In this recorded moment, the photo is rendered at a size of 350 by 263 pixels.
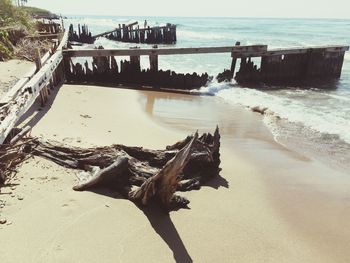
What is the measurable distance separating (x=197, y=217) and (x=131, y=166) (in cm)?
128

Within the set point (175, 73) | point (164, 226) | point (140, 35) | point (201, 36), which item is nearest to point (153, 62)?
point (175, 73)

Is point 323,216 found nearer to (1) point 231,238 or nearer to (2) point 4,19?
(1) point 231,238

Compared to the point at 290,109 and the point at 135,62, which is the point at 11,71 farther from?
the point at 290,109

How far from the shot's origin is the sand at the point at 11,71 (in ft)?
35.2

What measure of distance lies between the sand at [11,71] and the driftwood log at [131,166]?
504cm

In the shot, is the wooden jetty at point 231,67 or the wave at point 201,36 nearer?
the wooden jetty at point 231,67

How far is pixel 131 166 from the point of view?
17.3ft

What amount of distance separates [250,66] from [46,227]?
1326 centimetres

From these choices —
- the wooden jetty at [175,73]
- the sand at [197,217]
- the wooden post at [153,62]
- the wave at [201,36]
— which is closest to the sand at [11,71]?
the wooden jetty at [175,73]

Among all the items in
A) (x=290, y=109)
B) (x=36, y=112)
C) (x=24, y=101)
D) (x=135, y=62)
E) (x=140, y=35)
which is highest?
(x=24, y=101)

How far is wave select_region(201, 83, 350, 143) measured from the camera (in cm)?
938

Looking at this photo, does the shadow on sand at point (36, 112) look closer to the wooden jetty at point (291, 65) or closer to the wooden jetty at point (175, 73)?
the wooden jetty at point (175, 73)

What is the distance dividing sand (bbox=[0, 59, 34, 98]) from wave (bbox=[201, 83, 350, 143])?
6936mm

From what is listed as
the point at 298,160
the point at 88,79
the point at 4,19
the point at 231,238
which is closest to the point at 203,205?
the point at 231,238
